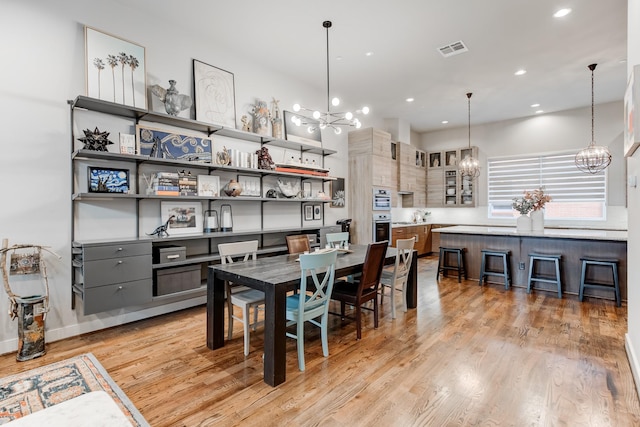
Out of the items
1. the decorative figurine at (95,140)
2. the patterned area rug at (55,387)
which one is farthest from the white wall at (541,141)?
the patterned area rug at (55,387)

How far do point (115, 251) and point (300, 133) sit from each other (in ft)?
10.9

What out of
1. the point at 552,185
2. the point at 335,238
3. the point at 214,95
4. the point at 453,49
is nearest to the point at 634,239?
the point at 335,238

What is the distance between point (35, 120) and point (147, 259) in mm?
1646

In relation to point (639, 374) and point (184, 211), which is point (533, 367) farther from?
point (184, 211)

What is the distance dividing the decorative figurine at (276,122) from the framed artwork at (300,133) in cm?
20

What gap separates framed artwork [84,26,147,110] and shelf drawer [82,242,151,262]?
1535mm

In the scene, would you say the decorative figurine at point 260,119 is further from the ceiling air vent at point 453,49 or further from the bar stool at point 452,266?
the bar stool at point 452,266

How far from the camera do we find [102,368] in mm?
2576

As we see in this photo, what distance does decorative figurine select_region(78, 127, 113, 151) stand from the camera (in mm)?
3094

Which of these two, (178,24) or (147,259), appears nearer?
(147,259)

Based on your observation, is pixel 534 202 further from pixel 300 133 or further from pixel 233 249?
pixel 233 249

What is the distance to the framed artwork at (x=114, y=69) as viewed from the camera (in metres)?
3.25

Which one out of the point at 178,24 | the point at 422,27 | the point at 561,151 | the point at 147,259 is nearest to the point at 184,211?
the point at 147,259

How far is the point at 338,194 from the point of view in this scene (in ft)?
20.7
